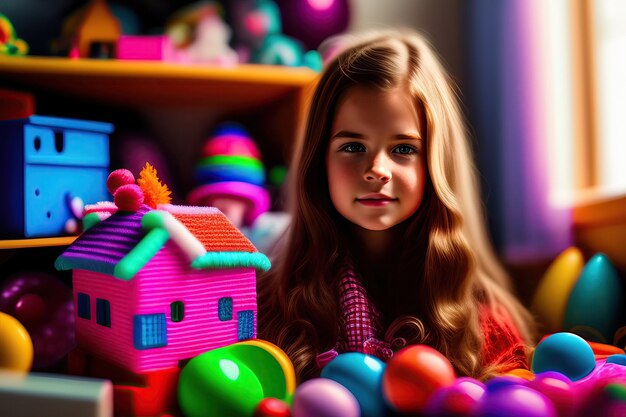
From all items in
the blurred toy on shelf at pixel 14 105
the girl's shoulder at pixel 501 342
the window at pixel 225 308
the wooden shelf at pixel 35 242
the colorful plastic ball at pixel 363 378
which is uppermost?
the blurred toy on shelf at pixel 14 105

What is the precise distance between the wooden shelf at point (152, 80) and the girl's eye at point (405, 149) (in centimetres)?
50

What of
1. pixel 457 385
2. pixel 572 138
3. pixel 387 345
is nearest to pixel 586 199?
pixel 572 138

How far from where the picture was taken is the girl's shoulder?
3.09ft

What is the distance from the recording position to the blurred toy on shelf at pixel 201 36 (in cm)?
139

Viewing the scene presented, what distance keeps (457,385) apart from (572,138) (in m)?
0.96

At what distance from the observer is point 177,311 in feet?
2.53

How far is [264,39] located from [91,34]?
42cm

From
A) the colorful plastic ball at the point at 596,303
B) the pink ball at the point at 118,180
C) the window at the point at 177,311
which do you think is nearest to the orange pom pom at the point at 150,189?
the pink ball at the point at 118,180

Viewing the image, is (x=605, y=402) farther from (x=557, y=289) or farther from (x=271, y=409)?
(x=557, y=289)

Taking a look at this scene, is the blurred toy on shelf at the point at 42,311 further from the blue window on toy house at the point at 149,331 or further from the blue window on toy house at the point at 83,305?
the blue window on toy house at the point at 149,331

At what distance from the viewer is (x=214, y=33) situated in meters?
1.45

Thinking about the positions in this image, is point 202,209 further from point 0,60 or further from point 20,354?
point 0,60

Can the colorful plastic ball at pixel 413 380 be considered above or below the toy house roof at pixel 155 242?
below

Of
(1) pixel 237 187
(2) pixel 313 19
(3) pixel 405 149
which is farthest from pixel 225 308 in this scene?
(2) pixel 313 19
